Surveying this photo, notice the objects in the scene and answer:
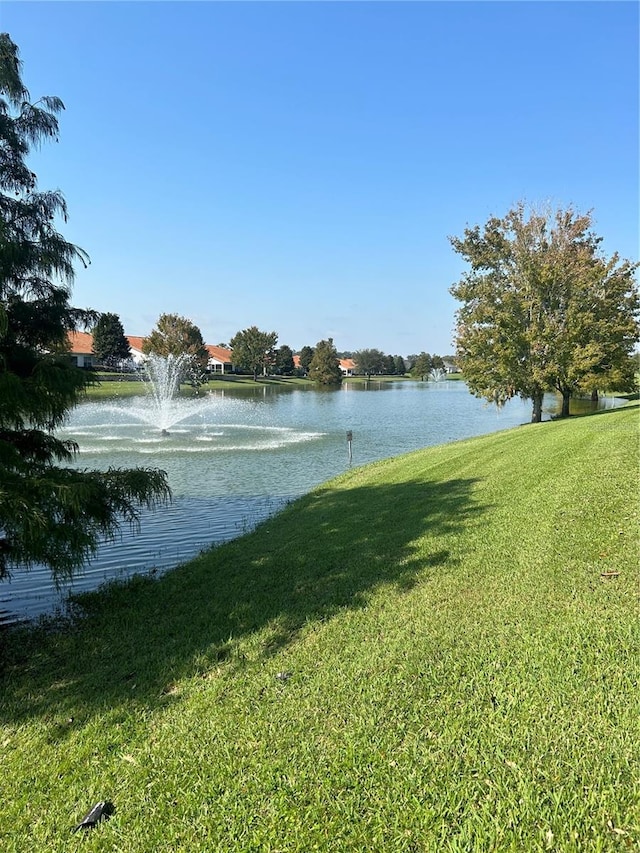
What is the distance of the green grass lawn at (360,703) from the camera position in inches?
101

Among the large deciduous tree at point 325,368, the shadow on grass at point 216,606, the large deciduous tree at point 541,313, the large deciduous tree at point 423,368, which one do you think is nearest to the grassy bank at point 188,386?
the large deciduous tree at point 325,368

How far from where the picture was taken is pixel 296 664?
13.6ft

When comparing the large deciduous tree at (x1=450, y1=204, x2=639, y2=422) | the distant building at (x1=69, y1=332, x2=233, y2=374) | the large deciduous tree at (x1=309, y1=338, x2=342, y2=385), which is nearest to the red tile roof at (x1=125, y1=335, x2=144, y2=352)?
Answer: the distant building at (x1=69, y1=332, x2=233, y2=374)

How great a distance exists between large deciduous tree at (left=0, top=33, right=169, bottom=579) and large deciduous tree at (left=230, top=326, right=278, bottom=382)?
3570 inches

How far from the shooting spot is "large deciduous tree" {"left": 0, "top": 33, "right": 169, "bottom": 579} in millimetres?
4926

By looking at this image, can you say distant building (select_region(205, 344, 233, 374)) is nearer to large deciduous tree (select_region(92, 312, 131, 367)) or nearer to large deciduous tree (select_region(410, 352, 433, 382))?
large deciduous tree (select_region(92, 312, 131, 367))

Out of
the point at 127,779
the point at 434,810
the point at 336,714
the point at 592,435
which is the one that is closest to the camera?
the point at 434,810

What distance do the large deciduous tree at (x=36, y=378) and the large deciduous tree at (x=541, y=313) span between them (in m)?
19.5

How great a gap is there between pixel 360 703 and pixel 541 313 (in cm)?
2262

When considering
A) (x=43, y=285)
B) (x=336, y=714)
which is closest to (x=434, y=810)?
(x=336, y=714)

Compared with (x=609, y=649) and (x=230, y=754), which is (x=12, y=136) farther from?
(x=609, y=649)

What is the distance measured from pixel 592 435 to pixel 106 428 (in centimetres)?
2388

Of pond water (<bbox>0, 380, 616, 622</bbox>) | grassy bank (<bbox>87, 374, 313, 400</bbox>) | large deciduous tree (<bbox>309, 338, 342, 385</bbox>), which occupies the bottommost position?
pond water (<bbox>0, 380, 616, 622</bbox>)

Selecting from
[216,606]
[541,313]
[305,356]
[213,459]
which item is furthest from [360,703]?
[305,356]
